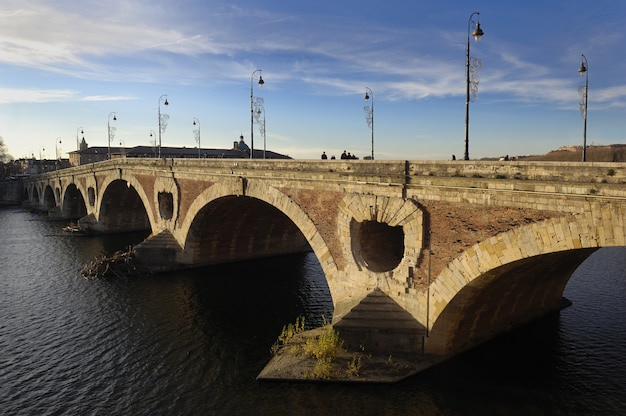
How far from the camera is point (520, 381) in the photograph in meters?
16.8

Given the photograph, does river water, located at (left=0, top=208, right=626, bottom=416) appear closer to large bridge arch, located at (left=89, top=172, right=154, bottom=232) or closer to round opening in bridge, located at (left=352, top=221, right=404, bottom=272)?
round opening in bridge, located at (left=352, top=221, right=404, bottom=272)

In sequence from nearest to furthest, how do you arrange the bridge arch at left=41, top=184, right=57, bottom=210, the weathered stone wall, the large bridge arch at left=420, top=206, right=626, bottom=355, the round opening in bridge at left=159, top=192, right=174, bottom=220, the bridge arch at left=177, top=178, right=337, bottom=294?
1. the large bridge arch at left=420, top=206, right=626, bottom=355
2. the bridge arch at left=177, top=178, right=337, bottom=294
3. the round opening in bridge at left=159, top=192, right=174, bottom=220
4. the bridge arch at left=41, top=184, right=57, bottom=210
5. the weathered stone wall

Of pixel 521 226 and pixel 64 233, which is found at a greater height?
pixel 521 226

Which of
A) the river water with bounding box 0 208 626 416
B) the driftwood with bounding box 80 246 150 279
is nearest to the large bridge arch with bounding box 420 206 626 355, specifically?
the river water with bounding box 0 208 626 416

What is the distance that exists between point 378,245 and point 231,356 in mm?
8101

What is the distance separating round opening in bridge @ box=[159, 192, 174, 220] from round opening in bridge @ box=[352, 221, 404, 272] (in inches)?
835

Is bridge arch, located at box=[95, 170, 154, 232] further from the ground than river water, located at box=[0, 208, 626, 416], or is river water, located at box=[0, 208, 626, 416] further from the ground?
bridge arch, located at box=[95, 170, 154, 232]

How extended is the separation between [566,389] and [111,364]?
17.9 metres

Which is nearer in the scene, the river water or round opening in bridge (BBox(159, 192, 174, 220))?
the river water

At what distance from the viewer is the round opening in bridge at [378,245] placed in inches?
759

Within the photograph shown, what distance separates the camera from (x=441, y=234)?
15.9m

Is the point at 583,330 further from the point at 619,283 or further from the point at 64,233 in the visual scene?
the point at 64,233

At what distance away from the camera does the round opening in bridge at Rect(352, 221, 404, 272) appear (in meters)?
19.3

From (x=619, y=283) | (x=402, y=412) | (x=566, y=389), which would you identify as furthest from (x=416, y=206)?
(x=619, y=283)
